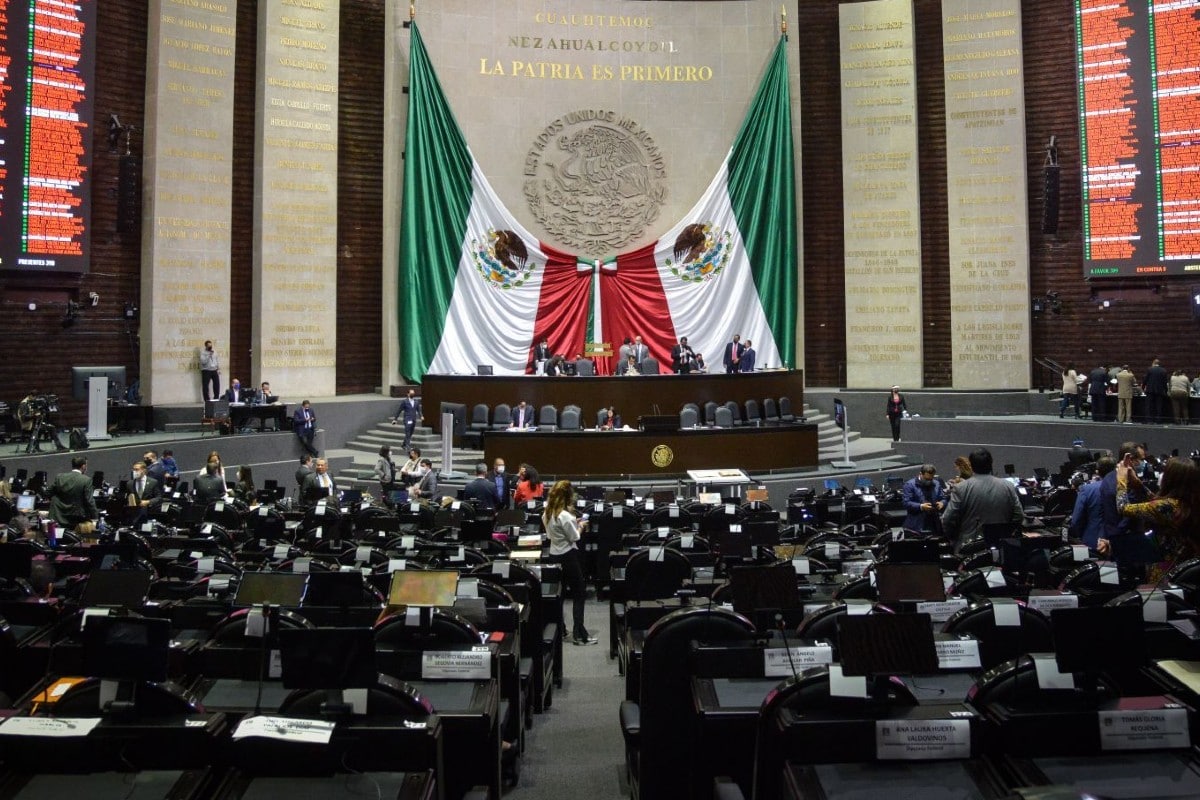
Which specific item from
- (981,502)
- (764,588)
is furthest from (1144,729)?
(981,502)

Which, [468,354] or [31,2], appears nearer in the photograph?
[31,2]

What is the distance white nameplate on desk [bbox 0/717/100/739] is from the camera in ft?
8.92

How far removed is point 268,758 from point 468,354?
18182mm

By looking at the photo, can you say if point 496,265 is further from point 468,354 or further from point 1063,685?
point 1063,685

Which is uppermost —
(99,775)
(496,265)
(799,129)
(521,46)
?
(521,46)

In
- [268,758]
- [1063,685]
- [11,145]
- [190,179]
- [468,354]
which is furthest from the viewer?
[468,354]

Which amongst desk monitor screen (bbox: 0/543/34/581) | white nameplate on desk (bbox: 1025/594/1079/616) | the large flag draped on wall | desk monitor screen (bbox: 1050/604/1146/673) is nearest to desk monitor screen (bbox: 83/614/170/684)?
desk monitor screen (bbox: 1050/604/1146/673)

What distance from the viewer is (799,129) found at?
21.6 metres

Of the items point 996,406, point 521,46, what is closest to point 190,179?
point 521,46

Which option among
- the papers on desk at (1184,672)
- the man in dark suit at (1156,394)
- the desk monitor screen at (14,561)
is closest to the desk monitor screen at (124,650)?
the desk monitor screen at (14,561)

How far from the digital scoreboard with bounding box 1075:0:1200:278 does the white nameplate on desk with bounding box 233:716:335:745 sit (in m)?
19.1

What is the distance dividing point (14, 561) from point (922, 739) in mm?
4744

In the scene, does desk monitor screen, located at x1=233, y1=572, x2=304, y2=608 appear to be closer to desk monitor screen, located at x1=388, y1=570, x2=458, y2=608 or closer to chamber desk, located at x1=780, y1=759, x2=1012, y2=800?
desk monitor screen, located at x1=388, y1=570, x2=458, y2=608

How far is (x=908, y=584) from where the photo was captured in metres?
4.11
